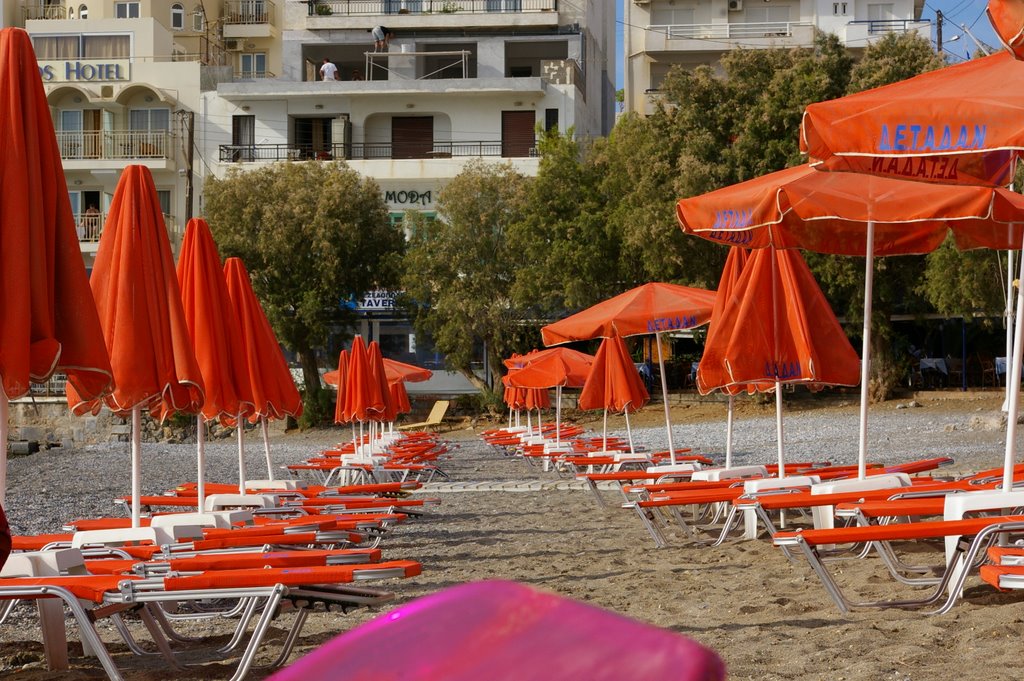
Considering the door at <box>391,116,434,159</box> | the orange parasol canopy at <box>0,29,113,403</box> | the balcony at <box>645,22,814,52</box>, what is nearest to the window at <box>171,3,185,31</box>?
the door at <box>391,116,434,159</box>

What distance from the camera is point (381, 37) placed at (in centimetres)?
5144

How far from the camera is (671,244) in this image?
35.0 m

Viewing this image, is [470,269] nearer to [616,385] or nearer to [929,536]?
[616,385]

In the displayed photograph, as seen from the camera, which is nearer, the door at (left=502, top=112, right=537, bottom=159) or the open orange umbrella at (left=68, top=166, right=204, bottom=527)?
the open orange umbrella at (left=68, top=166, right=204, bottom=527)

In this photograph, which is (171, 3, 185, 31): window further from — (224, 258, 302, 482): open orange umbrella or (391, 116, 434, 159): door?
(224, 258, 302, 482): open orange umbrella

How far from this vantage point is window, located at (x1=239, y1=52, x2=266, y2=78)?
5791 cm

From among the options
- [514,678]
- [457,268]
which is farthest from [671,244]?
[514,678]

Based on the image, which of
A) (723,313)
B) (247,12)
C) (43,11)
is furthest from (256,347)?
(43,11)

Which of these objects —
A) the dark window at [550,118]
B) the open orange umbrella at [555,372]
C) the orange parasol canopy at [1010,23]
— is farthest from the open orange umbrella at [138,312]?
the dark window at [550,118]

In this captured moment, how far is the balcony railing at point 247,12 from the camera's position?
5800 cm

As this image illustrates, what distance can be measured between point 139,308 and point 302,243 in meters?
34.3

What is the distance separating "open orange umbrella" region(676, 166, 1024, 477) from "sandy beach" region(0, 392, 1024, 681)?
1.56 meters

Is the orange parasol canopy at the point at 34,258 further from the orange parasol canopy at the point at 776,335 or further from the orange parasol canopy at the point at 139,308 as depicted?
the orange parasol canopy at the point at 776,335

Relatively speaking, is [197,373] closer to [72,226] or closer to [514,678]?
[72,226]
